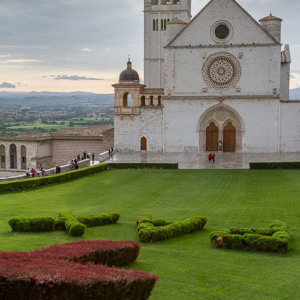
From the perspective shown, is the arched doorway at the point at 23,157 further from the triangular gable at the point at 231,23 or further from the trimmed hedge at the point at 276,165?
the trimmed hedge at the point at 276,165

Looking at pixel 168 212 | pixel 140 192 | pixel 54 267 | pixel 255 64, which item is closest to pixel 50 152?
pixel 255 64

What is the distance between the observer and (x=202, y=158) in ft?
148

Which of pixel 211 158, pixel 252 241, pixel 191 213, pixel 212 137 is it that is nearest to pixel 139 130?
pixel 212 137

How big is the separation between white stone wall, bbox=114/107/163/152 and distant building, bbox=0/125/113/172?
413 cm

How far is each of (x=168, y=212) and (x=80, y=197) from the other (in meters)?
7.02

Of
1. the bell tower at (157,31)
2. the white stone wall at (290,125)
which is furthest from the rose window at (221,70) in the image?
the bell tower at (157,31)

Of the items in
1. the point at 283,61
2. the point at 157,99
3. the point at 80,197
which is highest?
the point at 283,61

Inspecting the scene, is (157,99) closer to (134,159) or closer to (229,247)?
(134,159)

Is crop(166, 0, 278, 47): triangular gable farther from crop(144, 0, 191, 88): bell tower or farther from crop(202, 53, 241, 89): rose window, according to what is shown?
crop(144, 0, 191, 88): bell tower

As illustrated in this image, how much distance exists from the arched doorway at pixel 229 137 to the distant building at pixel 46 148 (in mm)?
12325

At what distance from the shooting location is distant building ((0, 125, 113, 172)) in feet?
172

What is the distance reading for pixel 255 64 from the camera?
48.4 m

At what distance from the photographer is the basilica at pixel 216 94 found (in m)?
48.1

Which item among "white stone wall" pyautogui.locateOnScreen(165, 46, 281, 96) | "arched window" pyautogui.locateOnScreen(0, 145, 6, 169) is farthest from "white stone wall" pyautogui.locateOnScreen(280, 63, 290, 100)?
"arched window" pyautogui.locateOnScreen(0, 145, 6, 169)
